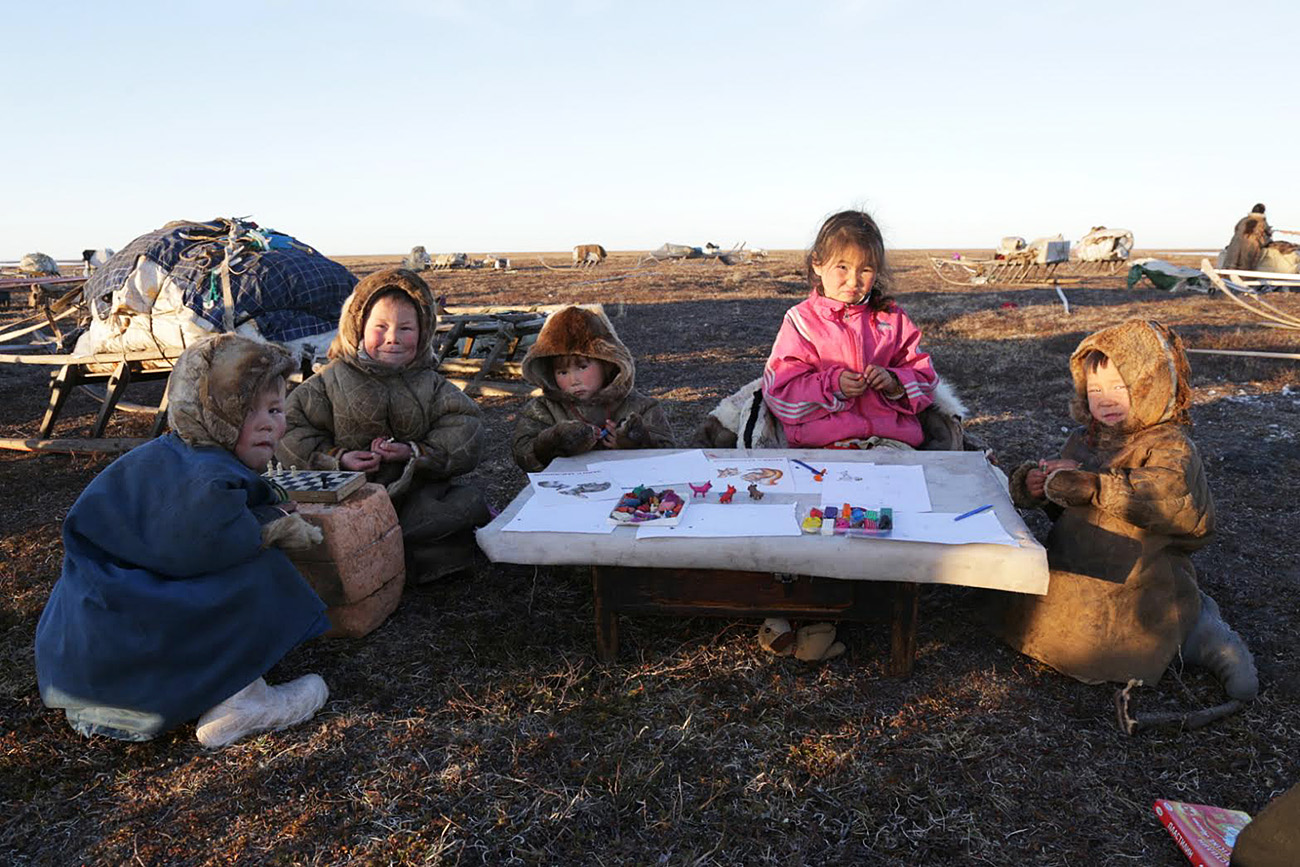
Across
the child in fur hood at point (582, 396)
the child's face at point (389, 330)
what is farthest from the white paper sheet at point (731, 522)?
the child's face at point (389, 330)

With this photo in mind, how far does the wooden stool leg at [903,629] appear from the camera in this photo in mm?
2812

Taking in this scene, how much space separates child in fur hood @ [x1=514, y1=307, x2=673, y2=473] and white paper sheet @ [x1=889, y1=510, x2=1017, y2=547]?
1.52 m

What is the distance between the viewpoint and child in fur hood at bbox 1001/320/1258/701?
273cm

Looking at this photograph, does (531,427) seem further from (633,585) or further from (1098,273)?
(1098,273)

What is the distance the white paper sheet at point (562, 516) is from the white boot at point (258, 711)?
92cm

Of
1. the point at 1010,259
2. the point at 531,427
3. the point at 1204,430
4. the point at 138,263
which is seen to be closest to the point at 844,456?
the point at 531,427

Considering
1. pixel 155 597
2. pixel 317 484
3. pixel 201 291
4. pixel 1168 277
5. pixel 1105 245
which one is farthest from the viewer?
pixel 1105 245

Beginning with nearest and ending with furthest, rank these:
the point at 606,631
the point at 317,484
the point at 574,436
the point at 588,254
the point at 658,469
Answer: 1. the point at 606,631
2. the point at 317,484
3. the point at 658,469
4. the point at 574,436
5. the point at 588,254

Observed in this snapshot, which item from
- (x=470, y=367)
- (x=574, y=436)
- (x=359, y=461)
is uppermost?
(x=574, y=436)

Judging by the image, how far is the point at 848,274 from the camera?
3.92m

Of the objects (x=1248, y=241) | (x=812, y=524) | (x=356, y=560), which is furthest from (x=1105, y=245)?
(x=356, y=560)

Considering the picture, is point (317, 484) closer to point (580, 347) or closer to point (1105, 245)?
point (580, 347)

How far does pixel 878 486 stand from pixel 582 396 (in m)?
1.52

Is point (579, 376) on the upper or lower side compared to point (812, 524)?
upper
